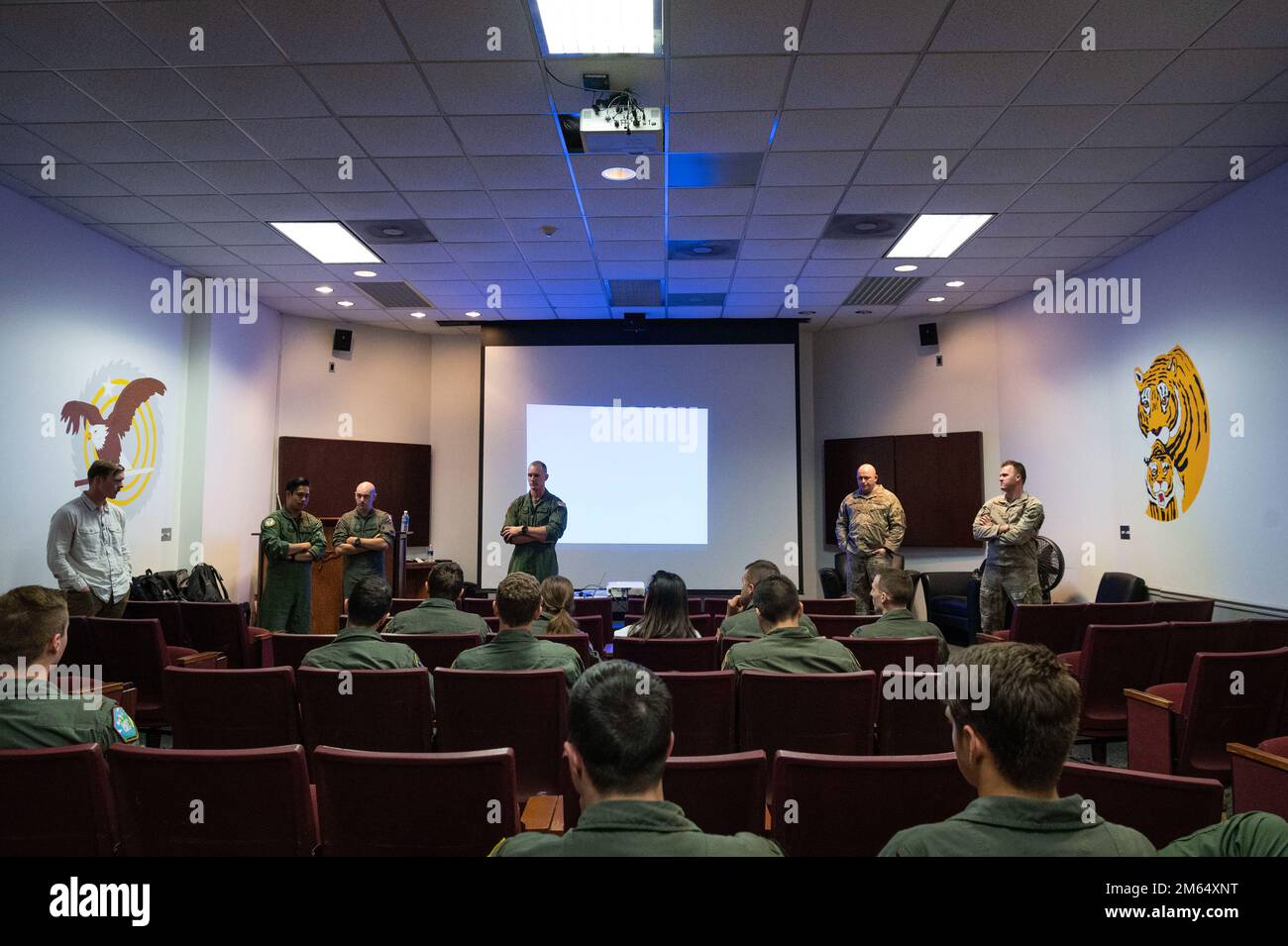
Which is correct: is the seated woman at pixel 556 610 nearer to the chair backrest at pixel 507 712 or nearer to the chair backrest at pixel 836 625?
the chair backrest at pixel 507 712

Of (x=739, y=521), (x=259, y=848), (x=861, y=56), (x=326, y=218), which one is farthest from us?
(x=739, y=521)

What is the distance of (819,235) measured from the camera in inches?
247

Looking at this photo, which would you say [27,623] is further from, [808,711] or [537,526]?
[537,526]

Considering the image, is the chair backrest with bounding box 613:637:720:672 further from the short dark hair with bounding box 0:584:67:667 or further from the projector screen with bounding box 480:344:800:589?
the projector screen with bounding box 480:344:800:589

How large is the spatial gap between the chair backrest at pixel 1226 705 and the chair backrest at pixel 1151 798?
58.8 inches

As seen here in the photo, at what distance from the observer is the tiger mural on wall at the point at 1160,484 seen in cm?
588

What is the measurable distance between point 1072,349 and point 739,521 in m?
3.87

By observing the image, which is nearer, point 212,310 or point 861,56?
point 861,56

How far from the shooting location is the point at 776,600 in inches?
113

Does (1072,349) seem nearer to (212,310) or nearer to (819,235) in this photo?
(819,235)

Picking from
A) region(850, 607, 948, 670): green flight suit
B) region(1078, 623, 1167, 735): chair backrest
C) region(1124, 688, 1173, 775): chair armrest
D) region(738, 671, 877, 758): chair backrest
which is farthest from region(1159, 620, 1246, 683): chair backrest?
region(738, 671, 877, 758): chair backrest

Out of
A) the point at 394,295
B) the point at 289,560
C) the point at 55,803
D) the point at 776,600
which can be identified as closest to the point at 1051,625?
the point at 776,600

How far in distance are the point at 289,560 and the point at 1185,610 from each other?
6.33 metres
